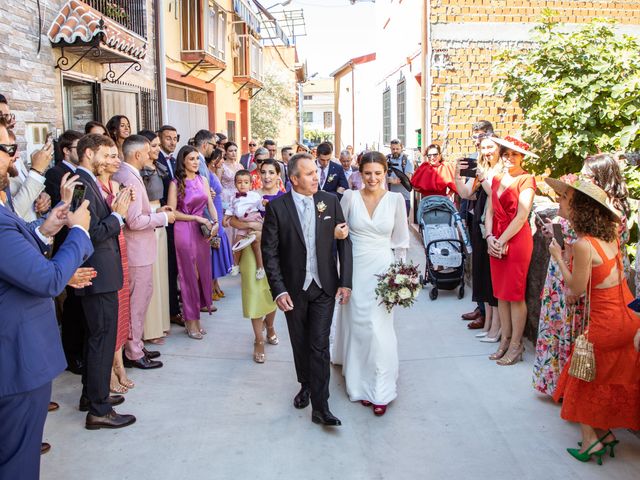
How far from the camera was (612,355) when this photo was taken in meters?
3.96

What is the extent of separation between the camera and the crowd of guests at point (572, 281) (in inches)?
154

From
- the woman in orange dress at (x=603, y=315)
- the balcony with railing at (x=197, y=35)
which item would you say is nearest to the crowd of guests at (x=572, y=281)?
the woman in orange dress at (x=603, y=315)

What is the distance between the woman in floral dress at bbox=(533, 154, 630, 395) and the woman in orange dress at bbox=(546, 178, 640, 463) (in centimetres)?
27

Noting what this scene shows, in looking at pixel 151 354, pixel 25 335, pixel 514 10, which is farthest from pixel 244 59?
pixel 25 335

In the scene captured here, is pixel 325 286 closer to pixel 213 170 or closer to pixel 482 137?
pixel 482 137

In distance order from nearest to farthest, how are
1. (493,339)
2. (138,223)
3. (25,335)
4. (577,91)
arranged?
(25,335), (138,223), (493,339), (577,91)

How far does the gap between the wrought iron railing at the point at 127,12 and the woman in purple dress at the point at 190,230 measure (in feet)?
13.9

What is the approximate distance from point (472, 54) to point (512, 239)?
21.0ft

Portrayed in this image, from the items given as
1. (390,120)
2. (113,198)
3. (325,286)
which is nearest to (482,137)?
(325,286)

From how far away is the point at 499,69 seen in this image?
8398 mm

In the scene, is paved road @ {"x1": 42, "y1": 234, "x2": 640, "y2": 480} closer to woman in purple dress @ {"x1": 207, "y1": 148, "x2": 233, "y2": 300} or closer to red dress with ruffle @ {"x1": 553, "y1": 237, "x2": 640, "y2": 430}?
red dress with ruffle @ {"x1": 553, "y1": 237, "x2": 640, "y2": 430}

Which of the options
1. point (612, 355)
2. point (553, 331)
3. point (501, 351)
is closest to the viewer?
point (612, 355)

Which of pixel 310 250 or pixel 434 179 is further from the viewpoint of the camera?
pixel 434 179

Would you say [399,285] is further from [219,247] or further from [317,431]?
[219,247]
